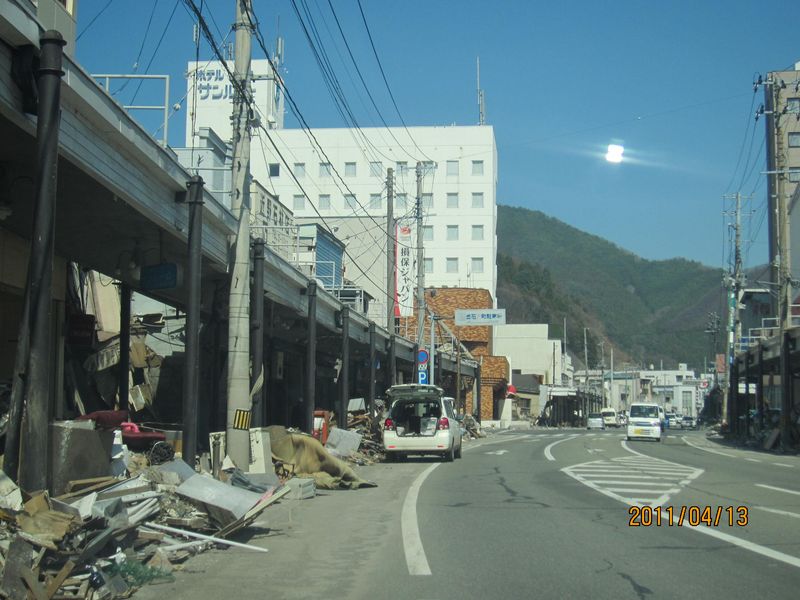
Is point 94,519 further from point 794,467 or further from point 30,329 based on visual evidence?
point 794,467

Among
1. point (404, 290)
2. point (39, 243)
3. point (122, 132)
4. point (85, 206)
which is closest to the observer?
point (39, 243)

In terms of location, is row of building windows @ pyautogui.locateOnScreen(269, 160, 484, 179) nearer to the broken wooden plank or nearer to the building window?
the building window

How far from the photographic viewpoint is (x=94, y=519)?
7.78 meters

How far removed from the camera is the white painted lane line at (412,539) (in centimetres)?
865

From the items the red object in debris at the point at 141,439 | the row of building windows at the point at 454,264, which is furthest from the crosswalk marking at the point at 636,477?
the row of building windows at the point at 454,264

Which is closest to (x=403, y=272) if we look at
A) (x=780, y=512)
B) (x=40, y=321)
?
(x=780, y=512)

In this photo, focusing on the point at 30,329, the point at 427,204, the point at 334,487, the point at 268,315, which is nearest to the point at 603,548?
the point at 30,329

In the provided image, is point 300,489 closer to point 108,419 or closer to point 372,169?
point 108,419

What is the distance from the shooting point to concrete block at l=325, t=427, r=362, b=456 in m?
23.2

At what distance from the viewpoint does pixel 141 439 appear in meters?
17.3

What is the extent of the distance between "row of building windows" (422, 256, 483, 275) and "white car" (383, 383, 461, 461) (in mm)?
59710

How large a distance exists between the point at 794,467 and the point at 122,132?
64.0 feet

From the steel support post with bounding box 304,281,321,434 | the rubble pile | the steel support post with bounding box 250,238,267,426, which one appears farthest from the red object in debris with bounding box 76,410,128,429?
the steel support post with bounding box 304,281,321,434

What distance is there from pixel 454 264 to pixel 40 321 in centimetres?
7783
